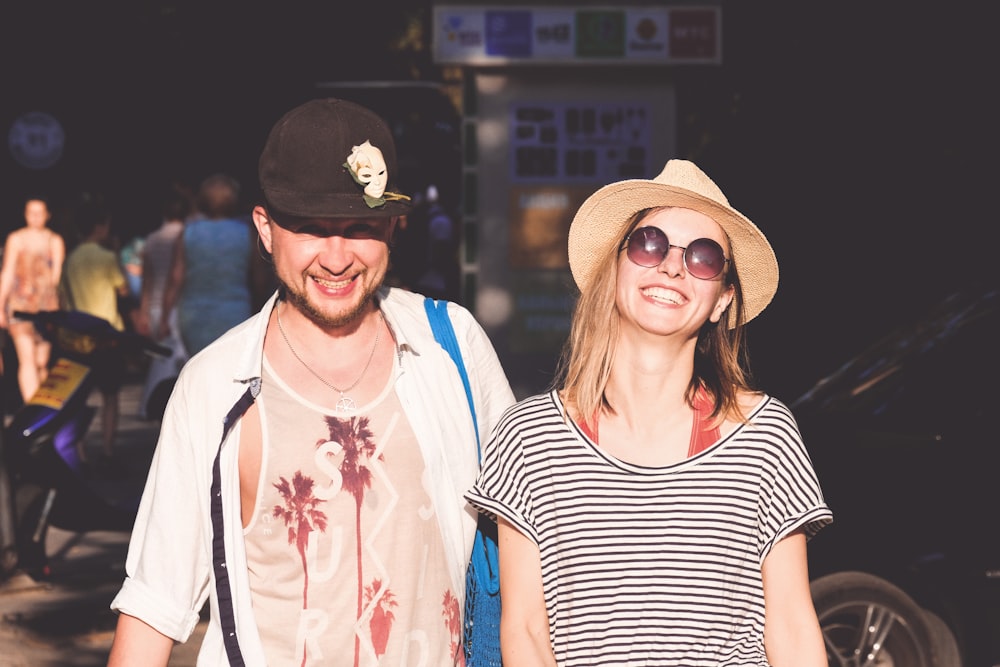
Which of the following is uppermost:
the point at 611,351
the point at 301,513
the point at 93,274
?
the point at 611,351

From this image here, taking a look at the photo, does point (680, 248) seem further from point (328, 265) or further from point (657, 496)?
point (328, 265)

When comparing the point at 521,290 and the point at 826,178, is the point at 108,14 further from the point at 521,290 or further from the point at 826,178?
the point at 521,290

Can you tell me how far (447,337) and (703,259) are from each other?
2.27ft

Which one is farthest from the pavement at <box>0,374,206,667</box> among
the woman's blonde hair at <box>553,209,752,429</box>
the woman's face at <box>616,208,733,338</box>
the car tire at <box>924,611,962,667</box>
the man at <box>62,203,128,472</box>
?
the woman's face at <box>616,208,733,338</box>

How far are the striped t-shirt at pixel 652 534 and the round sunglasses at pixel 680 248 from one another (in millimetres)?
357

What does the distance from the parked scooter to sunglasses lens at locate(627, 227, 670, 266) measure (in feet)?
17.1

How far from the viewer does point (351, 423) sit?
3.38m

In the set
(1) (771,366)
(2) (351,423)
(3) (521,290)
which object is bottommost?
(1) (771,366)

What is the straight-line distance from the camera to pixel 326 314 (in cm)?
342

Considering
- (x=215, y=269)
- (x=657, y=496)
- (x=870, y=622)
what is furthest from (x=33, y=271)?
(x=657, y=496)

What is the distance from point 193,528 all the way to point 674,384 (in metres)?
1.07

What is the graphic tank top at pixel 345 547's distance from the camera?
3.26m

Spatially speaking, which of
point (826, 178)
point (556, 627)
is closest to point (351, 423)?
point (556, 627)

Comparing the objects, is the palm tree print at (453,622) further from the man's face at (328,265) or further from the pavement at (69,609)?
the pavement at (69,609)
